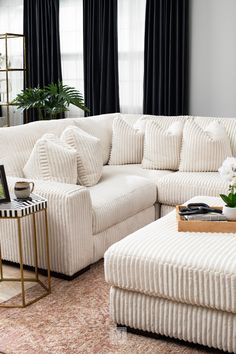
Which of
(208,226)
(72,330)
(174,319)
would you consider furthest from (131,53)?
(174,319)

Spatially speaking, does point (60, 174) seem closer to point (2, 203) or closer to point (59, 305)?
point (2, 203)

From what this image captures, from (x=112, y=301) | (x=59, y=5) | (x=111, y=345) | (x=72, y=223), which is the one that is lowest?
(x=111, y=345)

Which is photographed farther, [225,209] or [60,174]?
[60,174]

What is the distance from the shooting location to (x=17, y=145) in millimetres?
3621

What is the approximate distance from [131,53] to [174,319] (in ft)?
13.6

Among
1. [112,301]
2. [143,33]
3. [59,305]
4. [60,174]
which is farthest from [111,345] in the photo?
[143,33]

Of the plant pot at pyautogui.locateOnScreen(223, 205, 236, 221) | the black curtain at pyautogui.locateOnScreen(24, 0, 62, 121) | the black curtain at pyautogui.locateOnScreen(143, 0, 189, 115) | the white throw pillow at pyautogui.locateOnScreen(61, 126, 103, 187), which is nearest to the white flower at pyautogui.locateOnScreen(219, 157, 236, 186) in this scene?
the plant pot at pyautogui.locateOnScreen(223, 205, 236, 221)

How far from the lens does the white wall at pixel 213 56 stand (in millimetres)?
5352

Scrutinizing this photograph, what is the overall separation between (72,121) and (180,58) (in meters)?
1.87

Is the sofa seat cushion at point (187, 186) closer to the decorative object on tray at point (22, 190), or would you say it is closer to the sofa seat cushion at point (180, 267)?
the sofa seat cushion at point (180, 267)

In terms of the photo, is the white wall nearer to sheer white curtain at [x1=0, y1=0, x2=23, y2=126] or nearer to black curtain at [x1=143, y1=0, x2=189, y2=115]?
black curtain at [x1=143, y1=0, x2=189, y2=115]

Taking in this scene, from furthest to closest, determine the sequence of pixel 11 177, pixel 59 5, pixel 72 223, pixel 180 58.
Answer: pixel 59 5 → pixel 180 58 → pixel 11 177 → pixel 72 223

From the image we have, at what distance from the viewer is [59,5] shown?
648cm

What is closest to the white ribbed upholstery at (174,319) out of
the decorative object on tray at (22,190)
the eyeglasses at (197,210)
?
the eyeglasses at (197,210)
